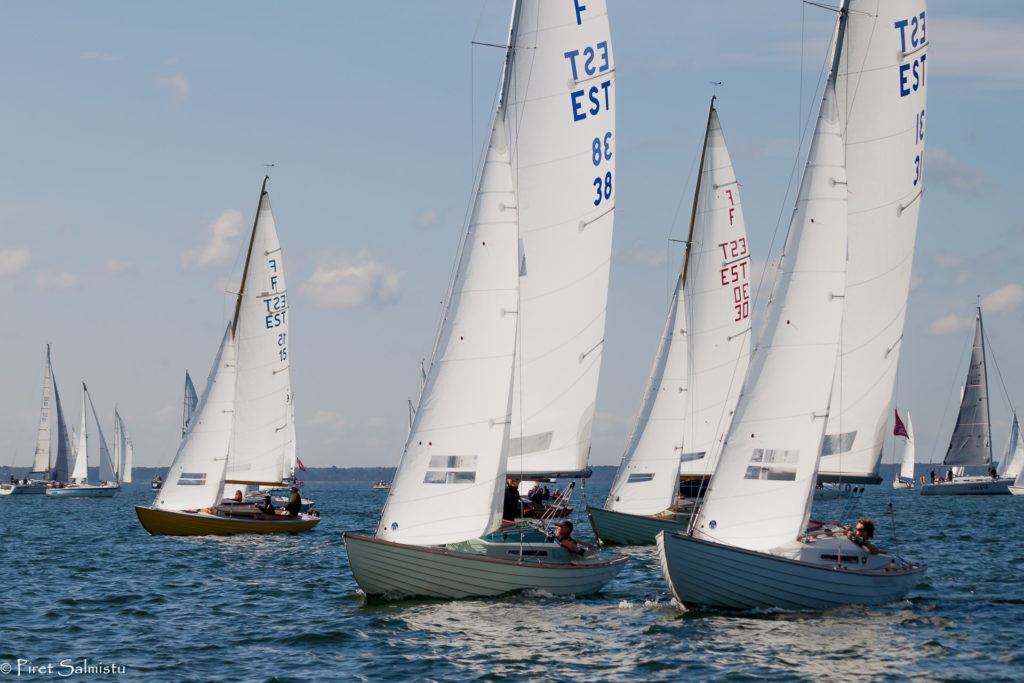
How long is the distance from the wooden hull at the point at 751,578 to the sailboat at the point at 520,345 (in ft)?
9.62

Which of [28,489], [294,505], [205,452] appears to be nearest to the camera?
[205,452]

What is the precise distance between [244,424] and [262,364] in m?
2.47

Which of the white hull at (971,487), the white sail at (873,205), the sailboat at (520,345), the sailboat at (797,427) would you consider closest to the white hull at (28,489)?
the white hull at (971,487)

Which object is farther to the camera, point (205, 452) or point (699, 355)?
point (205, 452)

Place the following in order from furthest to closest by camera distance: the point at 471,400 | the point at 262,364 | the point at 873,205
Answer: the point at 262,364 < the point at 873,205 < the point at 471,400

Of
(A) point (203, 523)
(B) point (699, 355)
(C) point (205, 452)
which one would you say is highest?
(B) point (699, 355)

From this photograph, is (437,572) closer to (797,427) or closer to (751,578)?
(751,578)

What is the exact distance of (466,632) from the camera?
2139cm

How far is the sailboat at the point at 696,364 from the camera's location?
126 feet

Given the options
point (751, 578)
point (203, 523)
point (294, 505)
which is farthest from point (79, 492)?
point (751, 578)

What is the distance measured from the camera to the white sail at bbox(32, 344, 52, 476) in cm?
11325

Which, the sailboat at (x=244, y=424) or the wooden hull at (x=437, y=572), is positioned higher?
the sailboat at (x=244, y=424)

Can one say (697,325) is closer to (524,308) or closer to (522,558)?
(524,308)

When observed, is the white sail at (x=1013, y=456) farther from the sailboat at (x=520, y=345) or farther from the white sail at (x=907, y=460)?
Result: the sailboat at (x=520, y=345)
